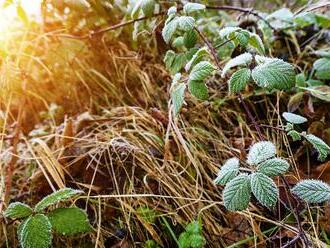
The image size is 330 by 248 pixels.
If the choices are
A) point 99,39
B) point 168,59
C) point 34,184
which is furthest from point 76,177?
point 99,39

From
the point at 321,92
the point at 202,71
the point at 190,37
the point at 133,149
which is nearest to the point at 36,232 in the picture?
the point at 133,149

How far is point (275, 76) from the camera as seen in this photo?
0.76m

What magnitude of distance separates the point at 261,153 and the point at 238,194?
0.35ft

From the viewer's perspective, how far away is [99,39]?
1.52m

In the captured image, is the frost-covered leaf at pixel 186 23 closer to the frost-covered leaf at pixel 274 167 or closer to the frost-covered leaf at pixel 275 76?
the frost-covered leaf at pixel 275 76

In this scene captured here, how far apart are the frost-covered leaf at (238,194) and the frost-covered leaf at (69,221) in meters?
0.34

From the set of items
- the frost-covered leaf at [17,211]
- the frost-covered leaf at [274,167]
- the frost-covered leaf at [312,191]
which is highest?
the frost-covered leaf at [17,211]

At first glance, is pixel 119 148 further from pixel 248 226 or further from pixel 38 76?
pixel 38 76

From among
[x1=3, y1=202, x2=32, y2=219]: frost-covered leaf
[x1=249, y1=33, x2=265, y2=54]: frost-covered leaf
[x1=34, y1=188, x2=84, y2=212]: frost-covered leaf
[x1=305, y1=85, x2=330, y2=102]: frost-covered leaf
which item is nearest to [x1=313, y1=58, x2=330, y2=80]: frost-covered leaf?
[x1=305, y1=85, x2=330, y2=102]: frost-covered leaf

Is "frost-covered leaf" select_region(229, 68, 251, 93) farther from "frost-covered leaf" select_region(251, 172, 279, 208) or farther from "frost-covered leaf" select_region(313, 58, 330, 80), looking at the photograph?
"frost-covered leaf" select_region(313, 58, 330, 80)

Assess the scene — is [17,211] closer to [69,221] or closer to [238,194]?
[69,221]

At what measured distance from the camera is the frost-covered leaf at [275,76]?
761 millimetres

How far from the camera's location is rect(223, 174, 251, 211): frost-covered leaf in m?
0.71

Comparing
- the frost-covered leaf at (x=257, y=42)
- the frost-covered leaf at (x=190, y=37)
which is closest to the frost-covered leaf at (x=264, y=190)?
the frost-covered leaf at (x=257, y=42)
